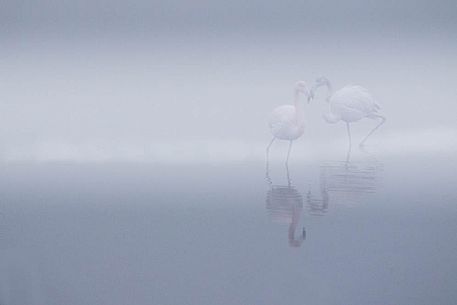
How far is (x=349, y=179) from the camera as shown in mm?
2188

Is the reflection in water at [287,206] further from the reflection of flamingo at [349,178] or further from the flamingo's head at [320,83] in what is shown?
the flamingo's head at [320,83]

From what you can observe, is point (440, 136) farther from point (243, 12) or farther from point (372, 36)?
point (243, 12)

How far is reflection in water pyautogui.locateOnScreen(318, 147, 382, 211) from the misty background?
0.36 feet

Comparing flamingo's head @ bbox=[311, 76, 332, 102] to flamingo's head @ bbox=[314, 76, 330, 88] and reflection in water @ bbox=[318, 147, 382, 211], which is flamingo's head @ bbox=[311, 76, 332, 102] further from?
reflection in water @ bbox=[318, 147, 382, 211]

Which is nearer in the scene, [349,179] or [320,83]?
[349,179]

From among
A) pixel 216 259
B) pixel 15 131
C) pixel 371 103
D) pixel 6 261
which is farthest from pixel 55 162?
pixel 371 103

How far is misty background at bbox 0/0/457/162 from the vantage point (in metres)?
2.34

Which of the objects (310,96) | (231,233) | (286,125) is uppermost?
(310,96)

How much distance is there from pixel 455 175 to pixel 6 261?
5.40 ft

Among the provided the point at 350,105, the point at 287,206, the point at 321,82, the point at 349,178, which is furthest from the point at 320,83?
the point at 287,206

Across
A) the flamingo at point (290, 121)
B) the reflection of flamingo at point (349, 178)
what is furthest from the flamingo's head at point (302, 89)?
the reflection of flamingo at point (349, 178)

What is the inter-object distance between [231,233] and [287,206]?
0.84ft

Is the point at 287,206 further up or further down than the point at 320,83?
further down

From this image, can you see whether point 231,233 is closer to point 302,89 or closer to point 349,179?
point 349,179
